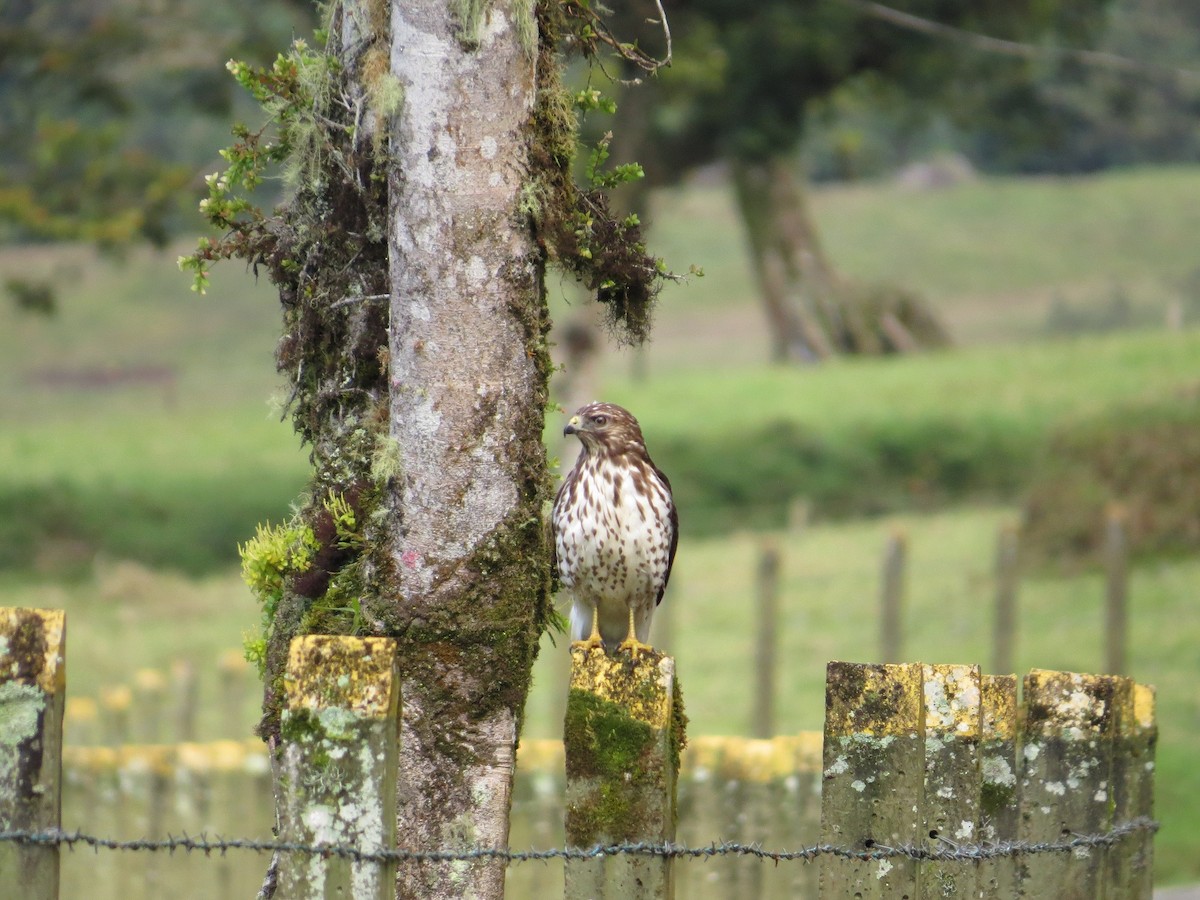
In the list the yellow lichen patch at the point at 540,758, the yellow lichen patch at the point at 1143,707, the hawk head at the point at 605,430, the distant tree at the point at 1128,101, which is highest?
the distant tree at the point at 1128,101

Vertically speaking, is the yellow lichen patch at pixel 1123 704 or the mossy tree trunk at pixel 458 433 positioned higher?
the mossy tree trunk at pixel 458 433

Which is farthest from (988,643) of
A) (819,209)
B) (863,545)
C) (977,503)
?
(819,209)

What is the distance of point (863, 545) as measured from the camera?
57.4ft

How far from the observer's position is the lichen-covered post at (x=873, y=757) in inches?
126

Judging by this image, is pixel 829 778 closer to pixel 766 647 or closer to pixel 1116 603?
pixel 766 647

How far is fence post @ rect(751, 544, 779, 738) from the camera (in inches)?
438

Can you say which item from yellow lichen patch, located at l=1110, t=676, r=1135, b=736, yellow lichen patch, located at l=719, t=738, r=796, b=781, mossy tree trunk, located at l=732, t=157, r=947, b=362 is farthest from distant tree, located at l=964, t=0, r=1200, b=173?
yellow lichen patch, located at l=1110, t=676, r=1135, b=736

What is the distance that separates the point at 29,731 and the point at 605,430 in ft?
8.41

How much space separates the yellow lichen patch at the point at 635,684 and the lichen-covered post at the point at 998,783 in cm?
66

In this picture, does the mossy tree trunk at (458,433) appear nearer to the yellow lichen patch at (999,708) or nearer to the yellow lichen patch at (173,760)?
the yellow lichen patch at (999,708)

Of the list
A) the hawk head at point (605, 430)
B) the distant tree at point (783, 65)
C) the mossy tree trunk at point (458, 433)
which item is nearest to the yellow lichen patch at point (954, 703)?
the mossy tree trunk at point (458, 433)

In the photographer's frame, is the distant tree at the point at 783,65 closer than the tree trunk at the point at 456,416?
No

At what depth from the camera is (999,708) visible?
3.48 meters

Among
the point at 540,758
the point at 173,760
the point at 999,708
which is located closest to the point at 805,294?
the point at 540,758
